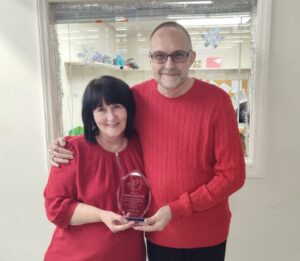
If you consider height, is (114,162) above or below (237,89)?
below

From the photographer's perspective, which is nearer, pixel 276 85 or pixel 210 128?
pixel 210 128

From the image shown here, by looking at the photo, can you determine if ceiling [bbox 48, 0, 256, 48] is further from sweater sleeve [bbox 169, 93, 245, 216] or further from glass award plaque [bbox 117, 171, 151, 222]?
glass award plaque [bbox 117, 171, 151, 222]

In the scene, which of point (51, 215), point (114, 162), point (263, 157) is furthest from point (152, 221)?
point (263, 157)

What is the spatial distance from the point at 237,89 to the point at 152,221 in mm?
1099

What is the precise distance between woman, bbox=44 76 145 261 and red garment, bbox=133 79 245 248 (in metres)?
0.10

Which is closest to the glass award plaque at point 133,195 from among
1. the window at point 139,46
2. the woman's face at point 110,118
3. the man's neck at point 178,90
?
the woman's face at point 110,118

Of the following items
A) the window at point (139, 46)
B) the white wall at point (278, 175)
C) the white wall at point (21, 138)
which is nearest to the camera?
the white wall at point (278, 175)

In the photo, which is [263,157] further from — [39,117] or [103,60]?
[39,117]

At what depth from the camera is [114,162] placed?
3.60 ft

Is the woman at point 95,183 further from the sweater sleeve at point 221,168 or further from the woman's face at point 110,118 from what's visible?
the sweater sleeve at point 221,168

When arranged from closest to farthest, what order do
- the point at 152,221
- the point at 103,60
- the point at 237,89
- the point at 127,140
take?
the point at 152,221 < the point at 127,140 < the point at 237,89 < the point at 103,60

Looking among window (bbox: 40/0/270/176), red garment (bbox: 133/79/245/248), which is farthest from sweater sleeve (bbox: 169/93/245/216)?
window (bbox: 40/0/270/176)

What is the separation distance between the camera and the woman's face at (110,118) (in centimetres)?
107

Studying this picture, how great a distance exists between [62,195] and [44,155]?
3.23ft
